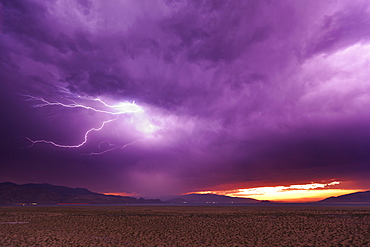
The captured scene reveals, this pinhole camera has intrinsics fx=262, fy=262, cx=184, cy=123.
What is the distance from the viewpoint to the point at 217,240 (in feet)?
64.8

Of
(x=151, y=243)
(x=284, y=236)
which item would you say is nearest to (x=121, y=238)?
(x=151, y=243)

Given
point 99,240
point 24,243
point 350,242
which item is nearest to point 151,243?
point 99,240

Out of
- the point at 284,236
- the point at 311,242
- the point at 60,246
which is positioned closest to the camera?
the point at 60,246

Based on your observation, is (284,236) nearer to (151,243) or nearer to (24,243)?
(151,243)

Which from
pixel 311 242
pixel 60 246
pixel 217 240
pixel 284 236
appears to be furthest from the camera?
pixel 284 236

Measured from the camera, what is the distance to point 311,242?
59.6 ft

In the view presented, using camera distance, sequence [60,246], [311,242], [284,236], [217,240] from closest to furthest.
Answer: [60,246], [311,242], [217,240], [284,236]

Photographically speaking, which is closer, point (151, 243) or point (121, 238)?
point (151, 243)

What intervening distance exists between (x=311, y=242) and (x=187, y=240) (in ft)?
28.7

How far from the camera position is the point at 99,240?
19859 millimetres

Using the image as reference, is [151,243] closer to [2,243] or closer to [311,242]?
[2,243]

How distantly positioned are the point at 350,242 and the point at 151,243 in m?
13.5

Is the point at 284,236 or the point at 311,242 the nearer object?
the point at 311,242

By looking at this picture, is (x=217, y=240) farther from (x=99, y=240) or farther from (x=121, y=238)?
(x=99, y=240)
